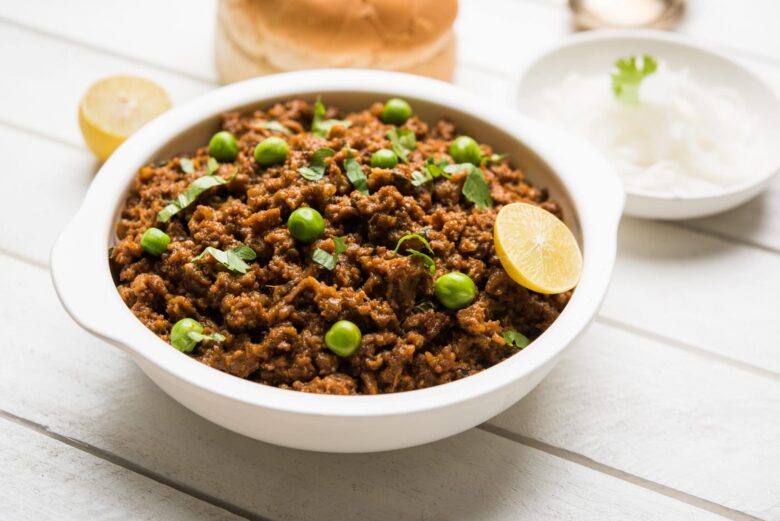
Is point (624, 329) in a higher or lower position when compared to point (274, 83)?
lower

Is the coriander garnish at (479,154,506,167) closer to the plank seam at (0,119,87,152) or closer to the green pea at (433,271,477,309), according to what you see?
the green pea at (433,271,477,309)

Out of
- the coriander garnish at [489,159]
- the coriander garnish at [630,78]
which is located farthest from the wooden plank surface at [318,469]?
the coriander garnish at [630,78]

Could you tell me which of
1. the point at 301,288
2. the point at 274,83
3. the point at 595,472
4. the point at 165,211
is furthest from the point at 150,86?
the point at 595,472

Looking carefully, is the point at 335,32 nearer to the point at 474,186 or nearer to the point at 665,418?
the point at 474,186

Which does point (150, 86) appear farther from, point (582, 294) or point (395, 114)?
point (582, 294)

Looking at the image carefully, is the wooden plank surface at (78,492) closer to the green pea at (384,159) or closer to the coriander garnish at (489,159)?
the green pea at (384,159)

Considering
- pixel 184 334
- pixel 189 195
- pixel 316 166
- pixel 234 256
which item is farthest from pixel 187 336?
pixel 316 166
